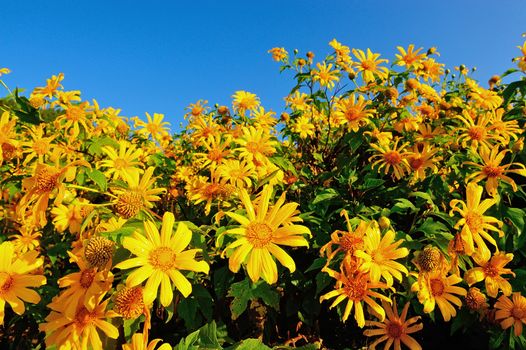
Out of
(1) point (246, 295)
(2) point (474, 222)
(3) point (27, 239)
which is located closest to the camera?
(1) point (246, 295)

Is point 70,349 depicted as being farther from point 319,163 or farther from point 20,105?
point 319,163

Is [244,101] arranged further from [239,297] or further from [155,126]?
[239,297]

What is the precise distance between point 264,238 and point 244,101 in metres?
2.79

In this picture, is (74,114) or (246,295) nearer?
(246,295)

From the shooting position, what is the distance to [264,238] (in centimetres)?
149

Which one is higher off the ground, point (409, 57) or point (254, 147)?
point (409, 57)

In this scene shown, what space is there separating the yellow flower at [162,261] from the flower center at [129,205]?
0.84 ft

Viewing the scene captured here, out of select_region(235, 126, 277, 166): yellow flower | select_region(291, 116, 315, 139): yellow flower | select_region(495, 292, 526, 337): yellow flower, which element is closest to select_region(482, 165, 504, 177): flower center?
select_region(495, 292, 526, 337): yellow flower

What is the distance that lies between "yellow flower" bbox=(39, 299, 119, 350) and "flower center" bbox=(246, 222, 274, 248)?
54 centimetres

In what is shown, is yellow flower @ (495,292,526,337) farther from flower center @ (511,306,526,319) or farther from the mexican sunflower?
the mexican sunflower

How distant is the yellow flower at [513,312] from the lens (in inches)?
76.2

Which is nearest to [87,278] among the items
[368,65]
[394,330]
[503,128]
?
[394,330]

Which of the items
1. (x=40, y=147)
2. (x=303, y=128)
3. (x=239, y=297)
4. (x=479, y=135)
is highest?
(x=303, y=128)

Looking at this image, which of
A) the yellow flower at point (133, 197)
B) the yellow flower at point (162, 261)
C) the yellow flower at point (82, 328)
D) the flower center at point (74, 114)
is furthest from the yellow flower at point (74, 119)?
the yellow flower at point (162, 261)
